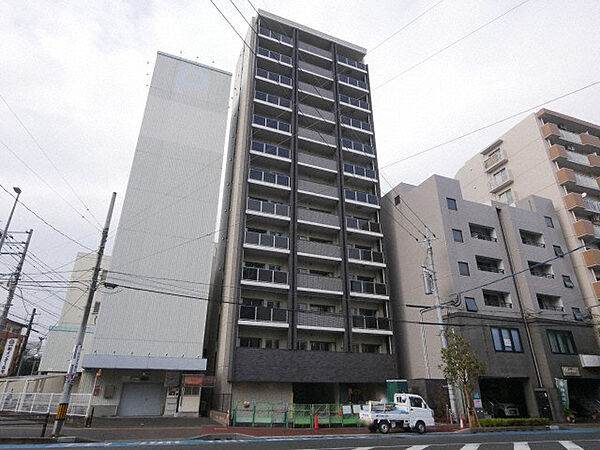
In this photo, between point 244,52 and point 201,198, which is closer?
point 201,198

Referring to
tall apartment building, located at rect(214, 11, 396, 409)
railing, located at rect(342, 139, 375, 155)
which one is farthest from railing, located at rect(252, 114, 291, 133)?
railing, located at rect(342, 139, 375, 155)

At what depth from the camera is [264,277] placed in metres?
28.0

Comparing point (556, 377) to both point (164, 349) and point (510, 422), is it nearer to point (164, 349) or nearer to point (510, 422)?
point (510, 422)

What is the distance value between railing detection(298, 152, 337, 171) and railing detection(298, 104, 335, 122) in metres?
4.42

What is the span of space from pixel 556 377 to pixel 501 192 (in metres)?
23.4

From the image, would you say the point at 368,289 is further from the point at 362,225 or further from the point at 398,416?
the point at 398,416

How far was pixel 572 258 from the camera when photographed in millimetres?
35312

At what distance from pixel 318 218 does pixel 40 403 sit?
22919 millimetres

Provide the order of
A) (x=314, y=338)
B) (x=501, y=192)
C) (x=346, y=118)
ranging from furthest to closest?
(x=501, y=192)
(x=346, y=118)
(x=314, y=338)

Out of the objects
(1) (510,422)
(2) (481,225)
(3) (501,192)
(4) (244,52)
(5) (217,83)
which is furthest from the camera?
(3) (501,192)

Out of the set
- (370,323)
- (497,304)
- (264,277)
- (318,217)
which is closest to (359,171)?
(318,217)

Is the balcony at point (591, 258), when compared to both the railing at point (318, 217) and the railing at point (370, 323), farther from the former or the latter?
the railing at point (318, 217)

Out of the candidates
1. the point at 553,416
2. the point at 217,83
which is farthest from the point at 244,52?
the point at 553,416

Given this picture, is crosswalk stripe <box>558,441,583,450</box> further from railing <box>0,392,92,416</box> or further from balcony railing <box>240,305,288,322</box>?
railing <box>0,392,92,416</box>
